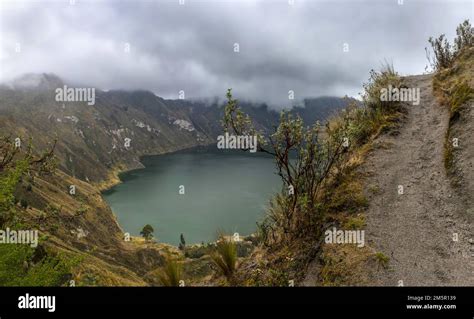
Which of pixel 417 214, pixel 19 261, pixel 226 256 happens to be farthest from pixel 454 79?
pixel 19 261

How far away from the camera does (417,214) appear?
7.95m

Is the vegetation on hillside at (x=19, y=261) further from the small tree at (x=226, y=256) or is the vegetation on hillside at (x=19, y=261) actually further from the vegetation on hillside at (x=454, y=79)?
the vegetation on hillside at (x=454, y=79)

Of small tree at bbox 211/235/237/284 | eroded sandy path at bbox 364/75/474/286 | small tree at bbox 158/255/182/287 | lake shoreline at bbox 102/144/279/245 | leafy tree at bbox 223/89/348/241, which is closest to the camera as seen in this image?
eroded sandy path at bbox 364/75/474/286

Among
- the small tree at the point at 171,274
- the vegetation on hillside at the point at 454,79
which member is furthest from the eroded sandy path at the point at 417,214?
the small tree at the point at 171,274

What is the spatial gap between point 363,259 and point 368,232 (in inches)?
37.2

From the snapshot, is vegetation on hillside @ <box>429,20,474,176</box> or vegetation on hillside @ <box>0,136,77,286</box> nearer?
vegetation on hillside @ <box>0,136,77,286</box>

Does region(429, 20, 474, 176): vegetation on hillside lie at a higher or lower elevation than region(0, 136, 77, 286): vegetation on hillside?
higher

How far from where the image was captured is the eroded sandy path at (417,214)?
6.39m

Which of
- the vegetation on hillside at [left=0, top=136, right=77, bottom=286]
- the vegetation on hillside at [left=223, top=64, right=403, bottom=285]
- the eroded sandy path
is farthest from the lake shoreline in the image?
the vegetation on hillside at [left=0, top=136, right=77, bottom=286]

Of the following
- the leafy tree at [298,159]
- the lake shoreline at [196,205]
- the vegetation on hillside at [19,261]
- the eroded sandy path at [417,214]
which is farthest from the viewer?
the lake shoreline at [196,205]

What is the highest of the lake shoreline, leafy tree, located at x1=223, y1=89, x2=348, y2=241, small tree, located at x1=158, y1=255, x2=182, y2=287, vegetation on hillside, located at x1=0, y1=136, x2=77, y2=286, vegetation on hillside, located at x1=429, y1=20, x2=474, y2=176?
vegetation on hillside, located at x1=429, y1=20, x2=474, y2=176

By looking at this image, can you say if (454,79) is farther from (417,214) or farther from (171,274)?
(171,274)

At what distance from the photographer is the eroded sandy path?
6391 mm

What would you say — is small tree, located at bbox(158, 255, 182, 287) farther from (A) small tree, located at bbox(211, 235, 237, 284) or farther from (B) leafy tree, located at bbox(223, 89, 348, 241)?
(B) leafy tree, located at bbox(223, 89, 348, 241)
